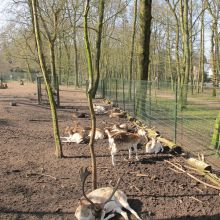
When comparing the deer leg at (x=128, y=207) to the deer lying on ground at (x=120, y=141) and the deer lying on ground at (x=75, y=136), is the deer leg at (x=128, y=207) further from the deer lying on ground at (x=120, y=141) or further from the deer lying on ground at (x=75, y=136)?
the deer lying on ground at (x=75, y=136)

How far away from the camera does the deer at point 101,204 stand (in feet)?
16.1

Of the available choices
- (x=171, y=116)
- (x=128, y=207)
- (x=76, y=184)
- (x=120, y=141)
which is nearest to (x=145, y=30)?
(x=171, y=116)

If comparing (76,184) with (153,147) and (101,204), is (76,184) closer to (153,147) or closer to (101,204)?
(101,204)

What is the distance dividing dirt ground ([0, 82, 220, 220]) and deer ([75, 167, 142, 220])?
0.16 m

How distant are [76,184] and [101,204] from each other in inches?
56.9

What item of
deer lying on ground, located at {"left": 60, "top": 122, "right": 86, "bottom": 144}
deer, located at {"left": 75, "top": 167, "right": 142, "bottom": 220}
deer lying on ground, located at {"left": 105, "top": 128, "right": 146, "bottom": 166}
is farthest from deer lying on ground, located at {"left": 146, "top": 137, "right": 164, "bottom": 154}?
deer, located at {"left": 75, "top": 167, "right": 142, "bottom": 220}

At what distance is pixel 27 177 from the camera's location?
6.78 metres

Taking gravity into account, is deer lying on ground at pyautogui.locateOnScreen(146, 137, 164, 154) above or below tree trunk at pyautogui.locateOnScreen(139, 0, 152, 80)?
below

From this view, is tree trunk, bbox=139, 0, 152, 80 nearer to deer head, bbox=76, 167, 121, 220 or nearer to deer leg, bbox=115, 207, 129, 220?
deer leg, bbox=115, 207, 129, 220

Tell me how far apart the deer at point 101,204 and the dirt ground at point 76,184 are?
157 mm

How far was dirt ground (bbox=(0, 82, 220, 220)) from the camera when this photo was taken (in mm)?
5379

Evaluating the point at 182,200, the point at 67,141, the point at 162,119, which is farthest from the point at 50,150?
the point at 162,119

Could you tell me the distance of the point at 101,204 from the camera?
16.5 feet

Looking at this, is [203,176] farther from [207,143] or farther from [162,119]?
[162,119]
